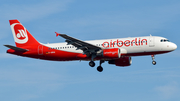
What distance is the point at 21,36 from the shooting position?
53.7 meters

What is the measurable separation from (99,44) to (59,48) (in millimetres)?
6631

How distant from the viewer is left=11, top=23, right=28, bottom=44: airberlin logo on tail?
5341cm

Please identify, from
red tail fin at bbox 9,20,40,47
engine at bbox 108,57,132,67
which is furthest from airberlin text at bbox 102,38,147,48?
red tail fin at bbox 9,20,40,47

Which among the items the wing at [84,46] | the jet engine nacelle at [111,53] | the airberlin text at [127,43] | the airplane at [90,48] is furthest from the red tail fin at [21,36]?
the airberlin text at [127,43]

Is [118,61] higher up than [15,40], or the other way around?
[15,40]

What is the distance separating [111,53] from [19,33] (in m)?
17.0

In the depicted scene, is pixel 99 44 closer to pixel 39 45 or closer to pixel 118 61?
pixel 118 61

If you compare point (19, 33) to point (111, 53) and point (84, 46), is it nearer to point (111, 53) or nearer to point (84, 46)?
point (84, 46)

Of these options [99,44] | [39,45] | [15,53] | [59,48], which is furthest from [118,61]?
[15,53]

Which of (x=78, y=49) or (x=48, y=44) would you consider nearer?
(x=78, y=49)

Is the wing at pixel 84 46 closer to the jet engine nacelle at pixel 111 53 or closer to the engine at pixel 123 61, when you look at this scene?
the jet engine nacelle at pixel 111 53

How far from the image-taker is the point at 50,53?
167 feet

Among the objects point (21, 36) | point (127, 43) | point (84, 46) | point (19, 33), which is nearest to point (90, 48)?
point (84, 46)

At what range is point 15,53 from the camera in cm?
5134
